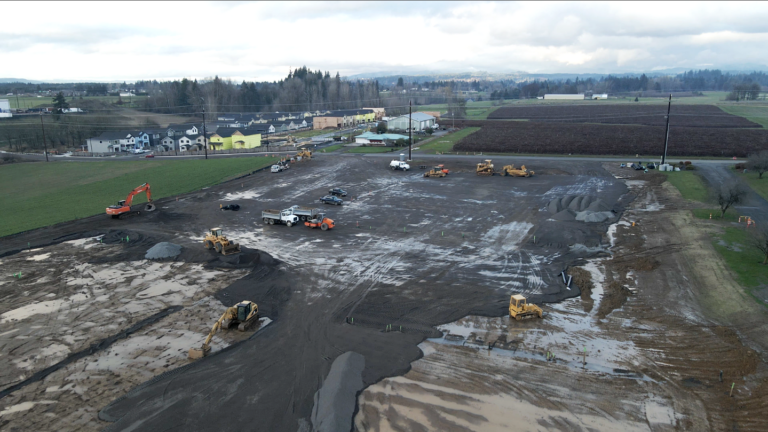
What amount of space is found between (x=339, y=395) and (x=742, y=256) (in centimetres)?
2570

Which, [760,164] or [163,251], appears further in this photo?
[760,164]

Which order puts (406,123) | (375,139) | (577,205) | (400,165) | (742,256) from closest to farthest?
(742,256), (577,205), (400,165), (375,139), (406,123)

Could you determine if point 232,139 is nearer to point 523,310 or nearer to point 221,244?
point 221,244

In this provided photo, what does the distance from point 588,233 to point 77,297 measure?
32453mm

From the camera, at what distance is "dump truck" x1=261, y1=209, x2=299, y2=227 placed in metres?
36.9

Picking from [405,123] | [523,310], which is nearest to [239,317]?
[523,310]

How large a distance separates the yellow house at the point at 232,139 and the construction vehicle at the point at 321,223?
5907 centimetres

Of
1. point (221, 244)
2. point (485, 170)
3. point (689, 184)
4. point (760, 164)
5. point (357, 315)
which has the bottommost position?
point (357, 315)

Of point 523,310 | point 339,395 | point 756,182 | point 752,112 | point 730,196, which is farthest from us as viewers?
point 752,112

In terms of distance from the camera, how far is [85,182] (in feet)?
184

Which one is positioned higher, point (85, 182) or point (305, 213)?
point (85, 182)

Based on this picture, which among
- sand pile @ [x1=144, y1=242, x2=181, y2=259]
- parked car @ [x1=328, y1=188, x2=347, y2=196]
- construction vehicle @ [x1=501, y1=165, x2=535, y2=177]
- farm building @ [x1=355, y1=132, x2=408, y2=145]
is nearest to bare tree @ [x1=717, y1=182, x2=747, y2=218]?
construction vehicle @ [x1=501, y1=165, x2=535, y2=177]

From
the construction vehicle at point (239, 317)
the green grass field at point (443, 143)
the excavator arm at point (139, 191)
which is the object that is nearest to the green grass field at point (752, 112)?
the green grass field at point (443, 143)

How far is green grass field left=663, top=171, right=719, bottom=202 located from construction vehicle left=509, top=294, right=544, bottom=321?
30.0m
